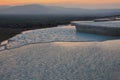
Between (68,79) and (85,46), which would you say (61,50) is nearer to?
(85,46)

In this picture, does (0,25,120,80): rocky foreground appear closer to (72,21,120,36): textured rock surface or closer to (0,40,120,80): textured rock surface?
(0,40,120,80): textured rock surface

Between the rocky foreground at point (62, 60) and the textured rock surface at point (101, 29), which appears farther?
the textured rock surface at point (101, 29)

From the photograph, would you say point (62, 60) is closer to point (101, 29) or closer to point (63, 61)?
point (63, 61)

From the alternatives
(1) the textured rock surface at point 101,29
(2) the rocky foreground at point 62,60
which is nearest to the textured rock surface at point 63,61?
(2) the rocky foreground at point 62,60

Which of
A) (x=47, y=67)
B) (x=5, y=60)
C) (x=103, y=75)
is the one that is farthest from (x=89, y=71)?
(x=5, y=60)

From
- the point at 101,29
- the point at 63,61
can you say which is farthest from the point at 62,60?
the point at 101,29

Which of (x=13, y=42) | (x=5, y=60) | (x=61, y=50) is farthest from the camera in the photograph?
(x=13, y=42)

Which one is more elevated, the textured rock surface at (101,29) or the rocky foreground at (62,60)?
the textured rock surface at (101,29)

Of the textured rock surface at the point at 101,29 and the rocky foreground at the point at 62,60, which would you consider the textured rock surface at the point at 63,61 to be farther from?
the textured rock surface at the point at 101,29

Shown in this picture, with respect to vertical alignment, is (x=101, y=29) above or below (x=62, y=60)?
above

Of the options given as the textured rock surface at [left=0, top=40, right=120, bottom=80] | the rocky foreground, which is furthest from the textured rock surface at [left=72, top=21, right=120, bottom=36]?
the textured rock surface at [left=0, top=40, right=120, bottom=80]

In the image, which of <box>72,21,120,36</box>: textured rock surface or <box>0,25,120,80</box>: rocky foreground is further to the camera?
<box>72,21,120,36</box>: textured rock surface
